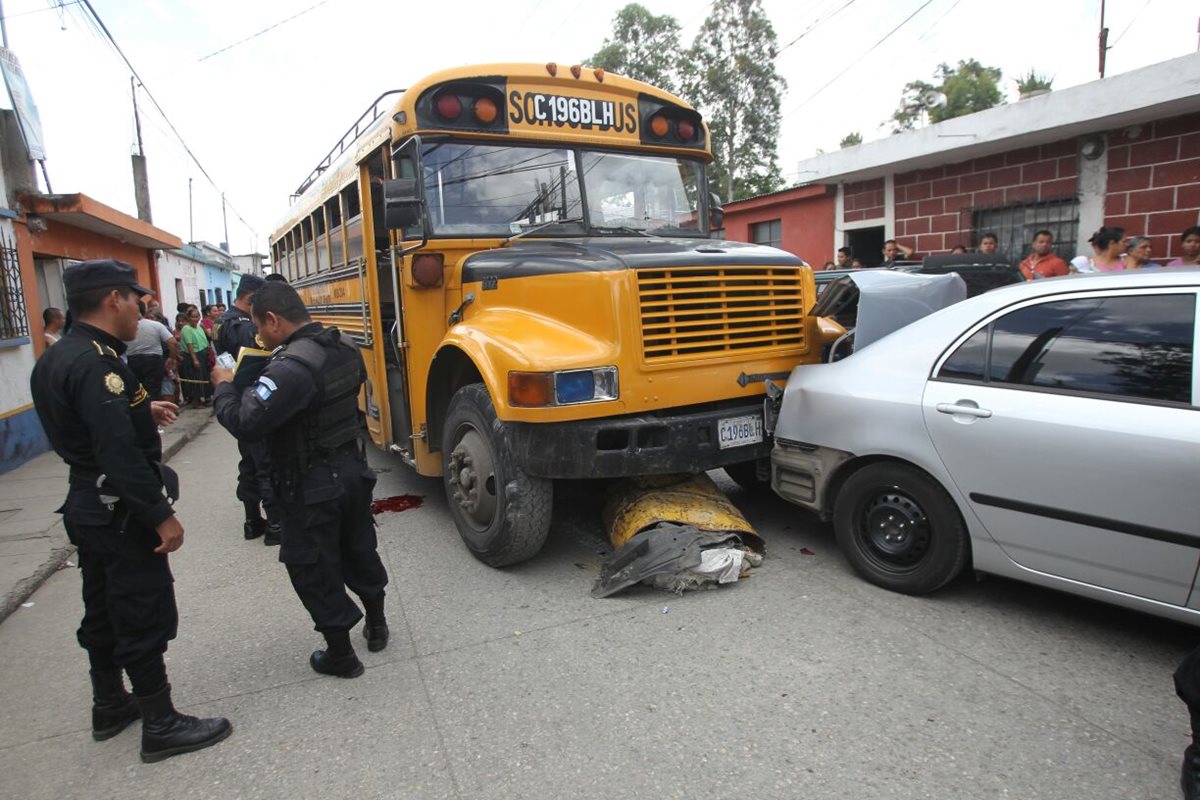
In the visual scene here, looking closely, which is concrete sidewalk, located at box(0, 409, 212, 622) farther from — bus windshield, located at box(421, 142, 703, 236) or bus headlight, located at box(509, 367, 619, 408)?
bus windshield, located at box(421, 142, 703, 236)

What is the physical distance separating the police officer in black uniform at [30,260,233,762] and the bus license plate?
8.29 ft

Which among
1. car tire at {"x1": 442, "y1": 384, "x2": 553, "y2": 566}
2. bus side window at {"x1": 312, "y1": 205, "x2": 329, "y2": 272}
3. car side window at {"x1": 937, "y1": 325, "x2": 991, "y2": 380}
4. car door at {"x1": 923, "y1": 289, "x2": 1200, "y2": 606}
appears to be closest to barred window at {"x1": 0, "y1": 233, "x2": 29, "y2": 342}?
bus side window at {"x1": 312, "y1": 205, "x2": 329, "y2": 272}

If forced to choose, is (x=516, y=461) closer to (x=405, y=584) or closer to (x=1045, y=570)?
(x=405, y=584)

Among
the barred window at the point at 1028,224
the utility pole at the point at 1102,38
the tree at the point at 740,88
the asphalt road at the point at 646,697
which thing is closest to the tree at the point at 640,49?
the tree at the point at 740,88

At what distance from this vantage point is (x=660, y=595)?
12.3ft

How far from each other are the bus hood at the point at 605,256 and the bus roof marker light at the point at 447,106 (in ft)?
2.82

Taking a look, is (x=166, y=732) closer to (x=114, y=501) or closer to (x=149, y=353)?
(x=114, y=501)

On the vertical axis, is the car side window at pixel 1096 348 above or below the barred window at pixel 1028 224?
below

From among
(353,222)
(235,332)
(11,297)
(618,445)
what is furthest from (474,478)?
(11,297)

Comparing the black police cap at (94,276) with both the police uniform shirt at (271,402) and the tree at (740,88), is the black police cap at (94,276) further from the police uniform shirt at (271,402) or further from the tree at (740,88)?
the tree at (740,88)

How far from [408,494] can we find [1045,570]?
4527mm

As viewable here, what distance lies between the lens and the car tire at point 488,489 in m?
3.90

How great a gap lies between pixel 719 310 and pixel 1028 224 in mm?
7324

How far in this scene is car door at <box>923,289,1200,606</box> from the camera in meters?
2.68
